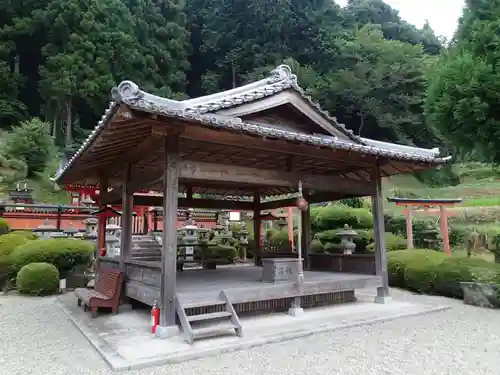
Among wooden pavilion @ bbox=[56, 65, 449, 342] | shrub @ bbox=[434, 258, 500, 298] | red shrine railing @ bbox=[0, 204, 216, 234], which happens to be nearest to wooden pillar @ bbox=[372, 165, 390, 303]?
wooden pavilion @ bbox=[56, 65, 449, 342]

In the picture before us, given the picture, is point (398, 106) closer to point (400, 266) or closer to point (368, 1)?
point (368, 1)

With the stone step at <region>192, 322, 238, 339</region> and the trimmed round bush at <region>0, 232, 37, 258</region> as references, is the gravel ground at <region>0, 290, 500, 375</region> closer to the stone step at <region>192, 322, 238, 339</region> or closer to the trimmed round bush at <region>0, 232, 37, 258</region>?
the stone step at <region>192, 322, 238, 339</region>

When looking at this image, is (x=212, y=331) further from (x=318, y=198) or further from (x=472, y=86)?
(x=472, y=86)

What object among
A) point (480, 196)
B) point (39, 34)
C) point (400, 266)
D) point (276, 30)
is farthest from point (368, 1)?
point (400, 266)

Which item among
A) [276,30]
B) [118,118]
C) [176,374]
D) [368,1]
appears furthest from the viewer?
[368,1]

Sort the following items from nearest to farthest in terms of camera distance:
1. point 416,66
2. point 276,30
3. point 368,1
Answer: point 416,66 < point 276,30 < point 368,1

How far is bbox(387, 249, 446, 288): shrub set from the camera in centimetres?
1077

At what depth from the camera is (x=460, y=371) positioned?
4707 mm

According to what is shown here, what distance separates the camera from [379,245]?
894 centimetres

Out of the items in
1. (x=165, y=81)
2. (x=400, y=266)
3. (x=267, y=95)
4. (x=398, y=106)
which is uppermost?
(x=165, y=81)

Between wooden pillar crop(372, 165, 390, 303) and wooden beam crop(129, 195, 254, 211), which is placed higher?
wooden beam crop(129, 195, 254, 211)

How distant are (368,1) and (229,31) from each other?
20153 millimetres

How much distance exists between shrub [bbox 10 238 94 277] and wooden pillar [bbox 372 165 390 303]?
27.0 ft

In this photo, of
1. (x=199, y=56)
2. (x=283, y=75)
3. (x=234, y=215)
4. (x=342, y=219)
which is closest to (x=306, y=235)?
(x=283, y=75)
